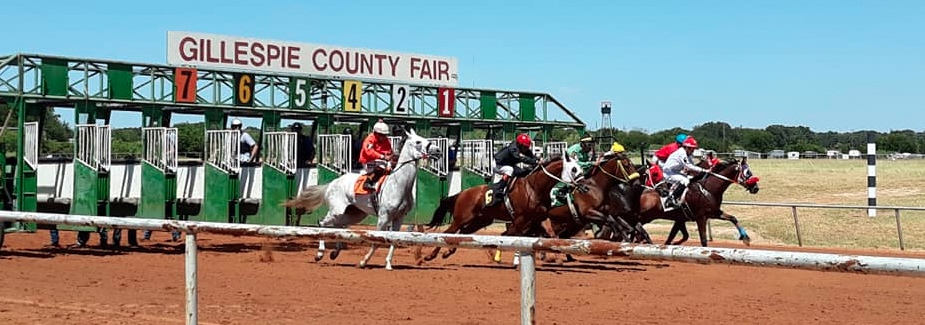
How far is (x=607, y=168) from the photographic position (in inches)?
531

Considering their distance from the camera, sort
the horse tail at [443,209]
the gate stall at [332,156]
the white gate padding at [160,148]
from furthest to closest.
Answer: the gate stall at [332,156], the white gate padding at [160,148], the horse tail at [443,209]

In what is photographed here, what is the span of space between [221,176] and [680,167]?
659cm

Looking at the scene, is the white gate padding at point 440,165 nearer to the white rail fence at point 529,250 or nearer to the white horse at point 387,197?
the white horse at point 387,197

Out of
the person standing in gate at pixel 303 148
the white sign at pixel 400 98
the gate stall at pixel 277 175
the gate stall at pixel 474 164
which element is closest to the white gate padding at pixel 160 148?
the gate stall at pixel 277 175

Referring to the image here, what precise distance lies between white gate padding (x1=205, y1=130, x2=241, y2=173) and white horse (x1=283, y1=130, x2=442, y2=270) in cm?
236

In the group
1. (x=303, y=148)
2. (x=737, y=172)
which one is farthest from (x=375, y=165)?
(x=737, y=172)

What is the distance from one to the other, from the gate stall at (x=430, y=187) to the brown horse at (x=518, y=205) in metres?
4.85

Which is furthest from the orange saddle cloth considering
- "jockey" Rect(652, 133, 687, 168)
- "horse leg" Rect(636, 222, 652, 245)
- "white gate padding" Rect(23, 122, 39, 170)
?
"jockey" Rect(652, 133, 687, 168)

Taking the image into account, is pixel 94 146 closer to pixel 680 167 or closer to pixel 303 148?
pixel 303 148

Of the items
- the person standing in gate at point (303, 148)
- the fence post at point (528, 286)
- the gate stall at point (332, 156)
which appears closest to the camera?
the fence post at point (528, 286)

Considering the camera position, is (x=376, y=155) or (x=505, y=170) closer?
(x=376, y=155)

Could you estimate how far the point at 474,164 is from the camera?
64.1 ft

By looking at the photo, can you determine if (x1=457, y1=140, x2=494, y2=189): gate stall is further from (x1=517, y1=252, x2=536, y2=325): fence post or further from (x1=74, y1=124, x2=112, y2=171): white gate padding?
(x1=517, y1=252, x2=536, y2=325): fence post

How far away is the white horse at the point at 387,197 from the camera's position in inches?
521
